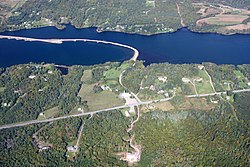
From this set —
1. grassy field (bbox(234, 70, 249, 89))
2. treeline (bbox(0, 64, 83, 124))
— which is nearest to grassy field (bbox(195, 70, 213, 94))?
grassy field (bbox(234, 70, 249, 89))

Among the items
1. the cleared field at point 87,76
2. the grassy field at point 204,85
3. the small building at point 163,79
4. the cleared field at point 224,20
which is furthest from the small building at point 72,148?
the cleared field at point 224,20

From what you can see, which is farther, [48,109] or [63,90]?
[63,90]

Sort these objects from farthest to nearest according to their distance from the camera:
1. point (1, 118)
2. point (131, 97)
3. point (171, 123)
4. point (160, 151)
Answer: point (131, 97), point (1, 118), point (171, 123), point (160, 151)

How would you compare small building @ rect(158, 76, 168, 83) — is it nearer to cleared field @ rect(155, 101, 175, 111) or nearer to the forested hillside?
cleared field @ rect(155, 101, 175, 111)

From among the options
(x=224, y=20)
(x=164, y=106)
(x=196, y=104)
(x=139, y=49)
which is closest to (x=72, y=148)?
(x=164, y=106)

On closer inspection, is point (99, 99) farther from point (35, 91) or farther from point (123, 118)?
point (35, 91)

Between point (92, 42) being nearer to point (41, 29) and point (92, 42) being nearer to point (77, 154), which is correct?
point (41, 29)

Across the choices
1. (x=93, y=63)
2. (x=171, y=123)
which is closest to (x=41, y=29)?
(x=93, y=63)
